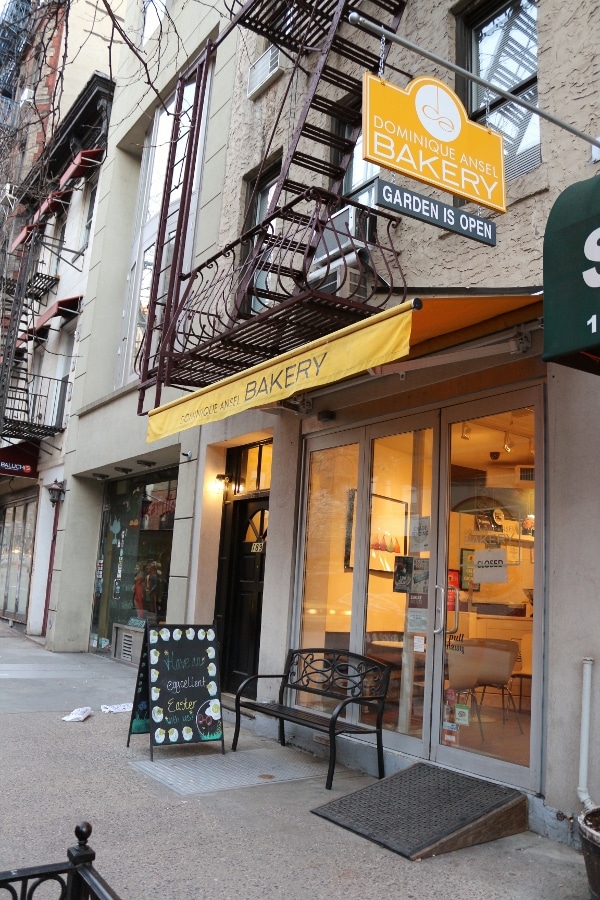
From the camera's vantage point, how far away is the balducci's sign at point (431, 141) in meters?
4.67

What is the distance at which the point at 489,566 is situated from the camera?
5840 millimetres

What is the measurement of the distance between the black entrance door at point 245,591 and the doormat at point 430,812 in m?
→ 3.65

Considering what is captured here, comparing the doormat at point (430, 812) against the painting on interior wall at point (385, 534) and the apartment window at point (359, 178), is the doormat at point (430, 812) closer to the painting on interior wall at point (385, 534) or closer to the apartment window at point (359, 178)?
the painting on interior wall at point (385, 534)

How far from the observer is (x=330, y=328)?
6824mm

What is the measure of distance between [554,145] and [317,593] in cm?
460

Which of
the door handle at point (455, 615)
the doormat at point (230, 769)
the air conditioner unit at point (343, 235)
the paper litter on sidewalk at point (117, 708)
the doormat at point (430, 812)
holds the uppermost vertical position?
the air conditioner unit at point (343, 235)

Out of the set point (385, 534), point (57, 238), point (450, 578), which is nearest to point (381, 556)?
point (385, 534)

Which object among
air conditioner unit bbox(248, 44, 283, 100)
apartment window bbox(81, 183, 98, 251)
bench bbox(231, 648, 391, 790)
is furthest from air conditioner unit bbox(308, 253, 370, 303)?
apartment window bbox(81, 183, 98, 251)

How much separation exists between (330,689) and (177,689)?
1.41 m

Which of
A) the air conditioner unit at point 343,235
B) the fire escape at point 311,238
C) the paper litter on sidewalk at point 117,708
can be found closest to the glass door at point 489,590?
the fire escape at point 311,238

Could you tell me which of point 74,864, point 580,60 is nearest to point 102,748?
point 74,864

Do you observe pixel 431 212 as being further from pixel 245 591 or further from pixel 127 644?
pixel 127 644

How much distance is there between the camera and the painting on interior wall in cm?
667

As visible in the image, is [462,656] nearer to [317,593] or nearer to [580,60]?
[317,593]
